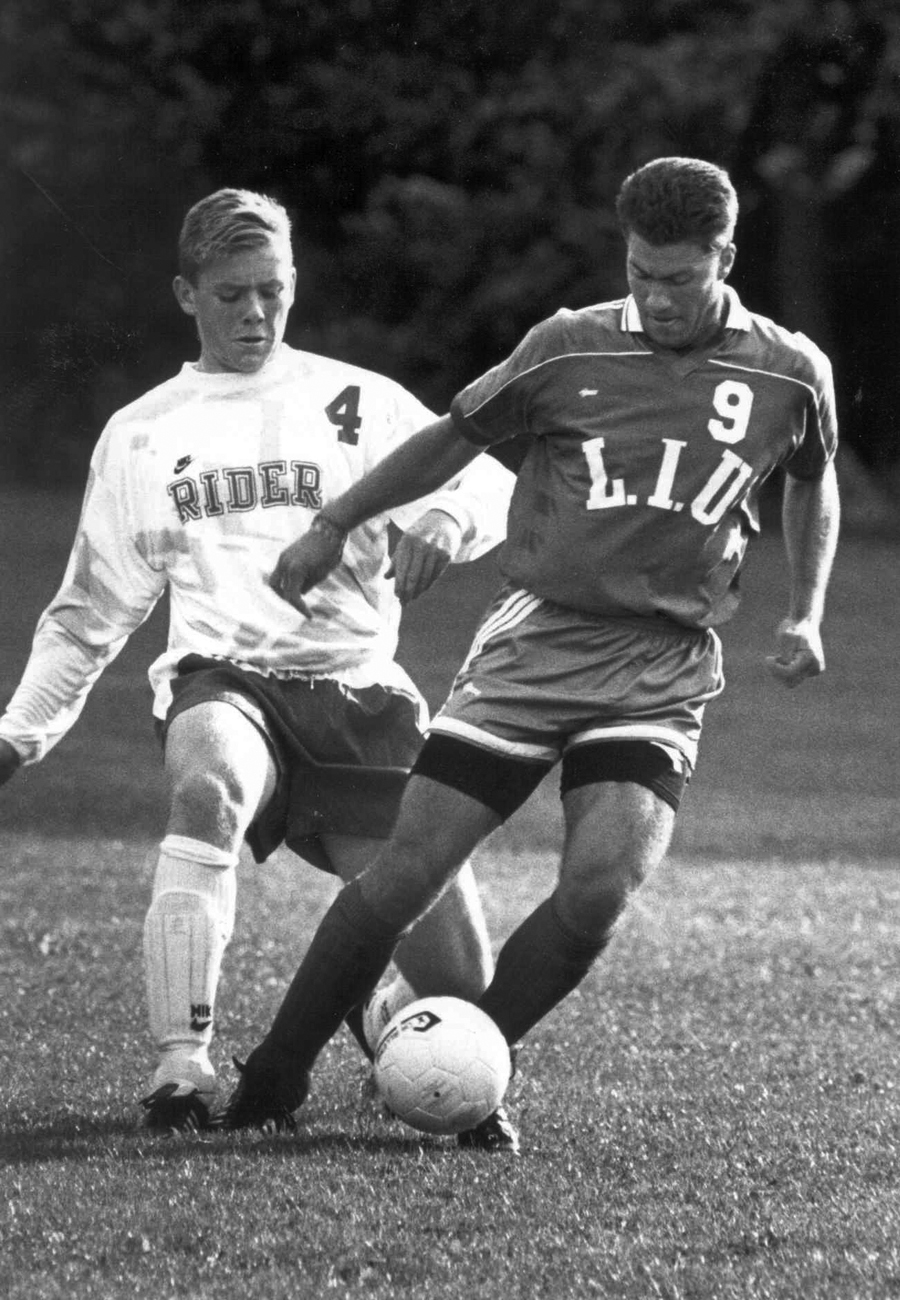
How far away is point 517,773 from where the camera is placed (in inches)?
187

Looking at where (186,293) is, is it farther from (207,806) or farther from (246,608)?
(207,806)

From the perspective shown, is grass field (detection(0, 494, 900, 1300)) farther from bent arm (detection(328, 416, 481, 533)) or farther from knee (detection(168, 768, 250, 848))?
bent arm (detection(328, 416, 481, 533))

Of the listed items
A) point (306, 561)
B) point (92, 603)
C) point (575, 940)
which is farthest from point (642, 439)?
point (92, 603)

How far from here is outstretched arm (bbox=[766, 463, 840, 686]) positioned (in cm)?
501

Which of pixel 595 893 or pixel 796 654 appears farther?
pixel 796 654

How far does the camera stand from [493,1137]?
15.9 feet

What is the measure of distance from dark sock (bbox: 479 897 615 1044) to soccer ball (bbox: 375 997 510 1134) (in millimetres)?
65

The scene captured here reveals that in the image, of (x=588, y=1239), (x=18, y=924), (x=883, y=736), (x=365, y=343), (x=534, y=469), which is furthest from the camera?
(x=365, y=343)

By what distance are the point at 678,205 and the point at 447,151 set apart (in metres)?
23.4

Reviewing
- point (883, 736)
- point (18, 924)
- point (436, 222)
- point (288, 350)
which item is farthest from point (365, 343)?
point (288, 350)

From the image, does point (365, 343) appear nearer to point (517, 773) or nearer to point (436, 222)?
point (436, 222)

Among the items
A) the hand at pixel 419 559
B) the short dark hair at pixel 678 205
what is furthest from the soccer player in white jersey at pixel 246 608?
the short dark hair at pixel 678 205

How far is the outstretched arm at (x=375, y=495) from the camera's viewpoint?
16.0 ft

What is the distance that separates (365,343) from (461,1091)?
23093 mm
